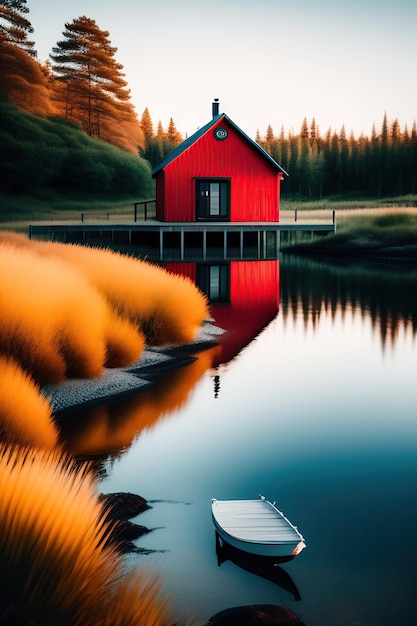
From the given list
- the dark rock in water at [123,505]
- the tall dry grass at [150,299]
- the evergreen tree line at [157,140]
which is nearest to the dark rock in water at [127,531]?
the dark rock in water at [123,505]

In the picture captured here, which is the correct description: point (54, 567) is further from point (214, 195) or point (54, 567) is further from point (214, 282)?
point (214, 195)

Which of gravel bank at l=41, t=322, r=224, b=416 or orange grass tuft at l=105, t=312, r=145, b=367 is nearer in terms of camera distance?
gravel bank at l=41, t=322, r=224, b=416

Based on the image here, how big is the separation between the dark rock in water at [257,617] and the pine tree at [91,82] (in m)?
83.8

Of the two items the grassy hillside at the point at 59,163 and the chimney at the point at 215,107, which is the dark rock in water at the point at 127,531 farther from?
the grassy hillside at the point at 59,163

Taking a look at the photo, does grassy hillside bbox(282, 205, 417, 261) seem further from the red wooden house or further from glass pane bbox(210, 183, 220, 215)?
glass pane bbox(210, 183, 220, 215)

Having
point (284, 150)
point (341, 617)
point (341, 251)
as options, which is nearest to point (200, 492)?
point (341, 617)

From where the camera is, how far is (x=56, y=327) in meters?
13.3

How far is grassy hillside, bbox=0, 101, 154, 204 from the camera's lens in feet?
234

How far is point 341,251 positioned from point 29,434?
44294 mm

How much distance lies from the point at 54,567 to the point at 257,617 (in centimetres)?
234

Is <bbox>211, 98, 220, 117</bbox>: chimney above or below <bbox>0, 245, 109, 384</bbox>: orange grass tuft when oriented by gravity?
above

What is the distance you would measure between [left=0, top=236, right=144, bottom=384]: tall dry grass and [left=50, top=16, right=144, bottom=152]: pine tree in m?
74.1

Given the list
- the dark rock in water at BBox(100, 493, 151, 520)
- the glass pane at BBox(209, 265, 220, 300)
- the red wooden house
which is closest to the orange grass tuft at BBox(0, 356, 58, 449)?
the dark rock in water at BBox(100, 493, 151, 520)

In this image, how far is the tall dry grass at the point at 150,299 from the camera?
59.0ft
